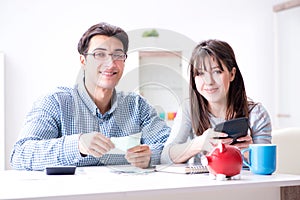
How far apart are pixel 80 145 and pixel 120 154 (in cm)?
13

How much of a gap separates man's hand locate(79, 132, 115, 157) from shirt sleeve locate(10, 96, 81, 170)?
0.14 ft

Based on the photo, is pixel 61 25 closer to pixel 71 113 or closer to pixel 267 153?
pixel 71 113

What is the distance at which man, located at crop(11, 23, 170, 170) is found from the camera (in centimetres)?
155

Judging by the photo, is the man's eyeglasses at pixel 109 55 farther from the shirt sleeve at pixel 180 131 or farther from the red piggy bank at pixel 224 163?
the red piggy bank at pixel 224 163

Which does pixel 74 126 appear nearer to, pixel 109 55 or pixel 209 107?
pixel 109 55

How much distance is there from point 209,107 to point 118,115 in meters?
0.40

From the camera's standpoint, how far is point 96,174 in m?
1.48

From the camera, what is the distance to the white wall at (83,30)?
12.6ft

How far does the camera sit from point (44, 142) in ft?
5.42

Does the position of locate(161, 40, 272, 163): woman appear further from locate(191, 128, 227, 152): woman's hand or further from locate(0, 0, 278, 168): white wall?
locate(0, 0, 278, 168): white wall

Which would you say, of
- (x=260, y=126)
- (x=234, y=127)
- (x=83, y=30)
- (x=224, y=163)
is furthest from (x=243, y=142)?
(x=83, y=30)
